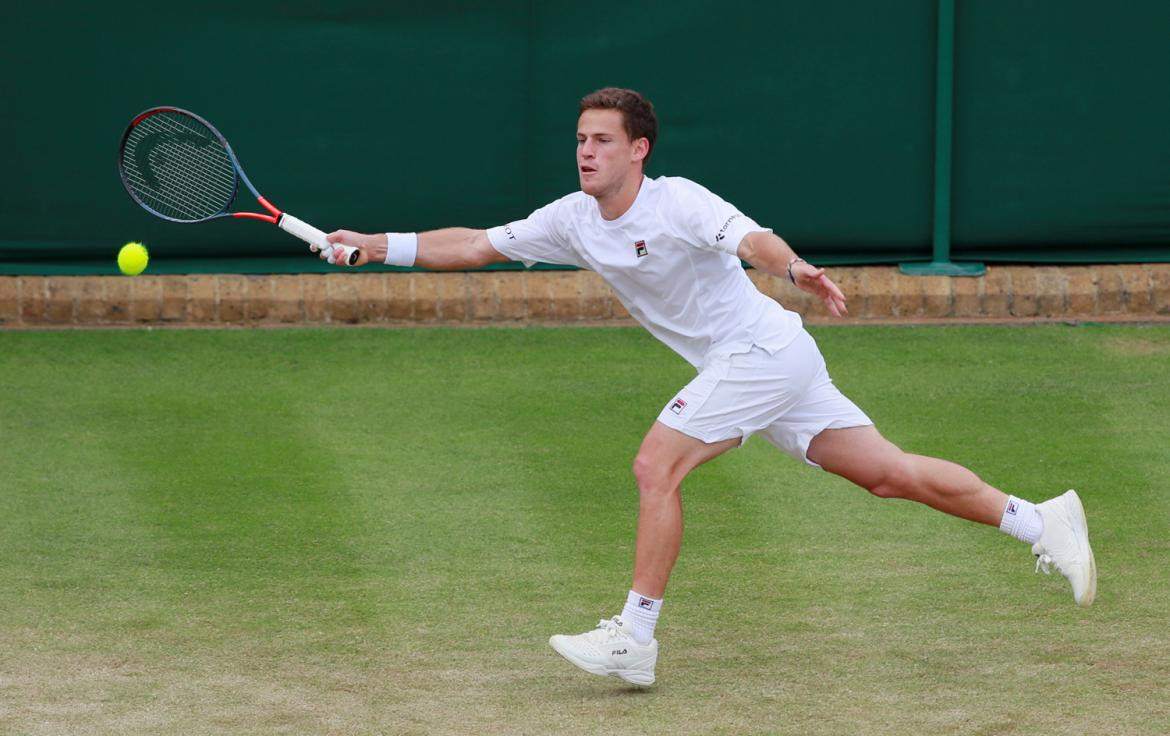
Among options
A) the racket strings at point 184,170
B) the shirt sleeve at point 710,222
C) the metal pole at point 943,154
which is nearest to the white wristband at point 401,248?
the shirt sleeve at point 710,222

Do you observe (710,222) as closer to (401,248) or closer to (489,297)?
(401,248)

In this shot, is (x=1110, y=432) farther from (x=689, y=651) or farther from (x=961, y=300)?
(x=689, y=651)

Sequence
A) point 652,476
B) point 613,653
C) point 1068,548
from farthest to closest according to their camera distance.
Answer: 1. point 1068,548
2. point 652,476
3. point 613,653

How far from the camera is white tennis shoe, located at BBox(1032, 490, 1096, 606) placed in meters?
5.68

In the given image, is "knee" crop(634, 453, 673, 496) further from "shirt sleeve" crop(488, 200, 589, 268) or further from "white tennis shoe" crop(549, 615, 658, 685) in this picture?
"shirt sleeve" crop(488, 200, 589, 268)

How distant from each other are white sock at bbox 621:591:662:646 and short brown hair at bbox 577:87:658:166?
135 centimetres

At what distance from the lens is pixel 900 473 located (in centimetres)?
564

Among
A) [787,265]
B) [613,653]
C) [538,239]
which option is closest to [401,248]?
[538,239]

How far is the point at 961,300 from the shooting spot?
10.9 m

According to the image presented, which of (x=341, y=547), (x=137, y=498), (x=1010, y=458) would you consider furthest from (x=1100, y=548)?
(x=137, y=498)

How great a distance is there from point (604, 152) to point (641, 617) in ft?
4.52

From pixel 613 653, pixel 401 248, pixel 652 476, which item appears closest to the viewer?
pixel 613 653

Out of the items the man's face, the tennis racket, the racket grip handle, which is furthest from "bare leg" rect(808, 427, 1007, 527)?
the tennis racket

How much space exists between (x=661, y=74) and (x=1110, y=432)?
3.62m
